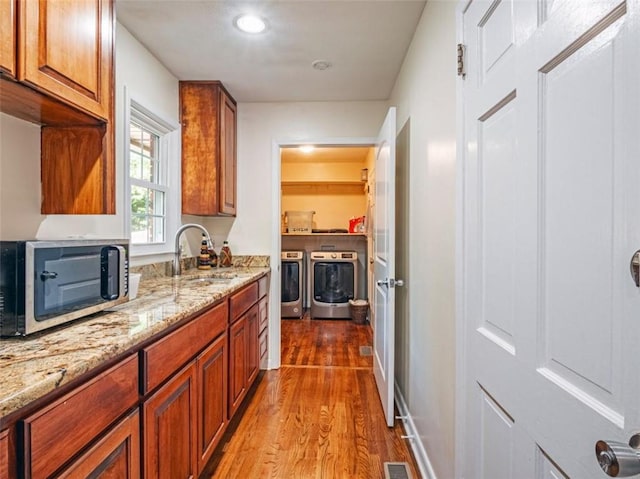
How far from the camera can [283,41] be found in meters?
2.09

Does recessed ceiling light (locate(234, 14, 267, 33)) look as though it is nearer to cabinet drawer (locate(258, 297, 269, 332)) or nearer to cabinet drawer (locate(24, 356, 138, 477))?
cabinet drawer (locate(24, 356, 138, 477))

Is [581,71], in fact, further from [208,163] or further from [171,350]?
[208,163]

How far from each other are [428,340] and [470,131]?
40.7 inches

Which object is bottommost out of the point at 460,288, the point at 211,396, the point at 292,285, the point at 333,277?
the point at 211,396

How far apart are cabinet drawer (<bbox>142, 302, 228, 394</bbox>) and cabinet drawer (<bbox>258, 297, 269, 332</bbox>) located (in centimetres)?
93

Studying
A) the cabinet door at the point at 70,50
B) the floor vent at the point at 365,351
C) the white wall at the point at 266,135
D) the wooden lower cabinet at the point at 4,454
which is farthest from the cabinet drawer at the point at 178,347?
the floor vent at the point at 365,351

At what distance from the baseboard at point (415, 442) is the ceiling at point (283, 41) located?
2242 millimetres

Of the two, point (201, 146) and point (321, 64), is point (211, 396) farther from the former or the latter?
point (321, 64)

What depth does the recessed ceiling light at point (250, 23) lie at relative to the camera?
1.86m

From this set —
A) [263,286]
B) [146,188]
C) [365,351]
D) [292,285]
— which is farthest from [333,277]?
[146,188]

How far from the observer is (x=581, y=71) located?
0.64 m

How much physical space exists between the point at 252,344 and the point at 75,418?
1737 mm

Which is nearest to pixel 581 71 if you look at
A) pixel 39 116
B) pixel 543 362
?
pixel 543 362

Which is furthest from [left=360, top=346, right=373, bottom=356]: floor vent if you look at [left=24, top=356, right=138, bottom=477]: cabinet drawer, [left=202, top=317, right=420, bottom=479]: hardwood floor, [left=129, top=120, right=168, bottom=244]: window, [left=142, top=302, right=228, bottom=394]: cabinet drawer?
[left=24, top=356, right=138, bottom=477]: cabinet drawer
